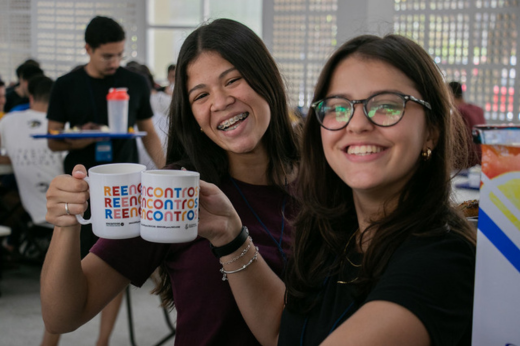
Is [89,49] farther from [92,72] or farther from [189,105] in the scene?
[189,105]

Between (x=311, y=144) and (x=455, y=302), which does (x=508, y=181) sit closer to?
(x=455, y=302)

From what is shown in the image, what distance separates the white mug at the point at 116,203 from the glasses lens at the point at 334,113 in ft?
1.12

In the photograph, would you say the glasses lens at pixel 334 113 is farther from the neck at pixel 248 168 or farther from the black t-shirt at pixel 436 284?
the neck at pixel 248 168

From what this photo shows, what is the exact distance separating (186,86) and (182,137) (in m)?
0.14

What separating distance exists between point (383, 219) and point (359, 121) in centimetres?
18

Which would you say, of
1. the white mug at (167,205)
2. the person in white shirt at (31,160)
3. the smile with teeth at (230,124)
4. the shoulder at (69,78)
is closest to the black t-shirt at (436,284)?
the white mug at (167,205)

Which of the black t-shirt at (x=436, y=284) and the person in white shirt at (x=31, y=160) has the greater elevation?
the black t-shirt at (x=436, y=284)

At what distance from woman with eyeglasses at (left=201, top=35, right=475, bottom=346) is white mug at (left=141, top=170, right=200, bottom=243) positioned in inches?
7.8

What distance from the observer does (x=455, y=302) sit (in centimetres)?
82

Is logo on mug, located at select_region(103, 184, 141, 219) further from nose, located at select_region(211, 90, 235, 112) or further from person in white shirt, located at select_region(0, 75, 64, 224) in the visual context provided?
person in white shirt, located at select_region(0, 75, 64, 224)

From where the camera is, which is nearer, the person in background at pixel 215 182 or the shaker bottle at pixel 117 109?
the person in background at pixel 215 182

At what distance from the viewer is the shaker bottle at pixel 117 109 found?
3.15m

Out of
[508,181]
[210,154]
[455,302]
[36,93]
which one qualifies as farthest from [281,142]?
[36,93]

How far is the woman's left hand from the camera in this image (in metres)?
1.19
